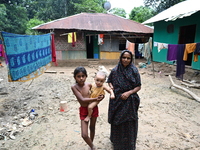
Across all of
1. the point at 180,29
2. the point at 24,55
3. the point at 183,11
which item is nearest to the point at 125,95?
the point at 24,55

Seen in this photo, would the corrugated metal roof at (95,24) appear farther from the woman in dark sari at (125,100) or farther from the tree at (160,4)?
the woman in dark sari at (125,100)

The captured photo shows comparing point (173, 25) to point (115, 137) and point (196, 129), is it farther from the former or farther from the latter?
point (115, 137)

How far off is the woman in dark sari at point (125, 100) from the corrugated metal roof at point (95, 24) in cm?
896

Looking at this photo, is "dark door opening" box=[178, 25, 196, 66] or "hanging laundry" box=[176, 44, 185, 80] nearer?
"hanging laundry" box=[176, 44, 185, 80]

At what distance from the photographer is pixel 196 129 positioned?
3016mm

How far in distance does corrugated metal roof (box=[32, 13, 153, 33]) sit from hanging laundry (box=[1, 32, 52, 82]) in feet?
17.7

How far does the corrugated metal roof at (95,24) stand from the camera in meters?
10.3

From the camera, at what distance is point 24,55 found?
390 cm

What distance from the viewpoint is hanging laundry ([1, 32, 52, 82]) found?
10.9ft

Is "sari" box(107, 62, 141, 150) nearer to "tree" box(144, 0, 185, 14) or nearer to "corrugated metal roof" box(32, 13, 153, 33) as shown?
"corrugated metal roof" box(32, 13, 153, 33)

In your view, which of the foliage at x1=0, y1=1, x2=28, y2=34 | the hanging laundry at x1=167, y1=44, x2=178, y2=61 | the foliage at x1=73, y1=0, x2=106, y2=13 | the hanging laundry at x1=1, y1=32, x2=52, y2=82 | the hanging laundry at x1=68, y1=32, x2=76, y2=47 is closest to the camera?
the hanging laundry at x1=1, y1=32, x2=52, y2=82

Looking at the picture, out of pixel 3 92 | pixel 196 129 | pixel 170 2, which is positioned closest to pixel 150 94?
pixel 196 129

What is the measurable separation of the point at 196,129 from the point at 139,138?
51.6 inches

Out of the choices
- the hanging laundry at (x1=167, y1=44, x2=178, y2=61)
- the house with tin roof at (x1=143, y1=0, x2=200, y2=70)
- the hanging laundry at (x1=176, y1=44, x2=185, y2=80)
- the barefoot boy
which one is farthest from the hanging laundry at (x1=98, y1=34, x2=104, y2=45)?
the barefoot boy
